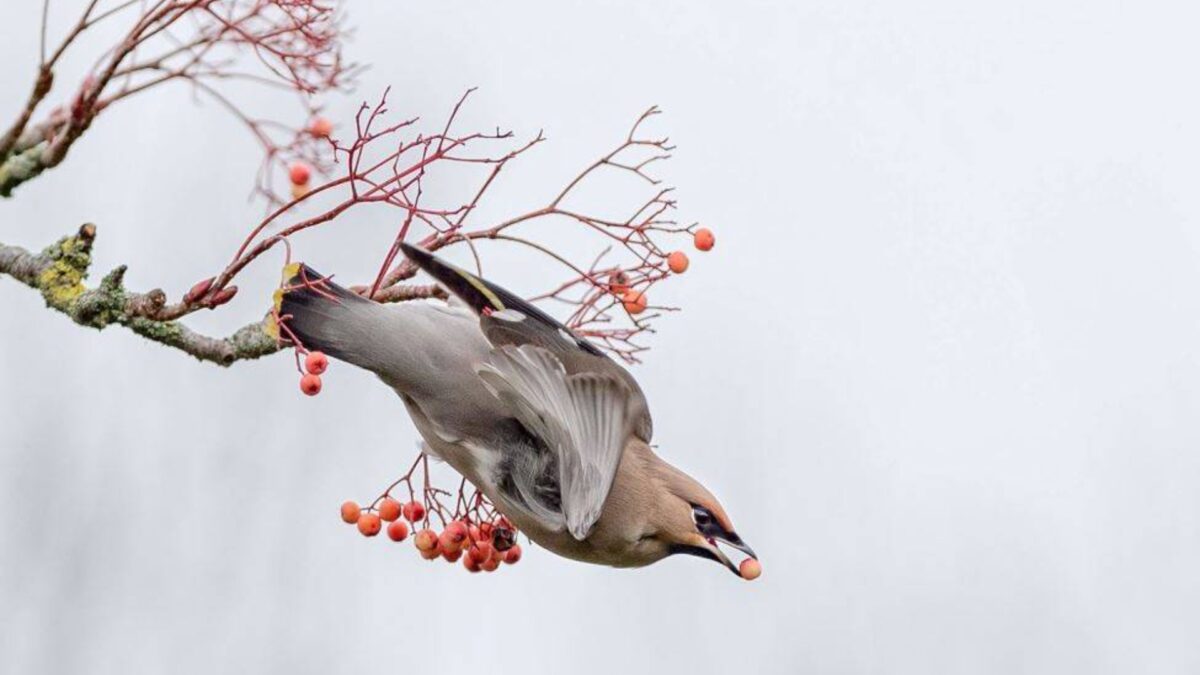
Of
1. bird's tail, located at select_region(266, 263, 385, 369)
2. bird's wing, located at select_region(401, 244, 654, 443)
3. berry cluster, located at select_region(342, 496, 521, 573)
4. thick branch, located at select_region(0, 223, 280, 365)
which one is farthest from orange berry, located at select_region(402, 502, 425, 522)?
thick branch, located at select_region(0, 223, 280, 365)

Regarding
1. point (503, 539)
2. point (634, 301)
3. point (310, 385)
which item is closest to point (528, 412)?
point (634, 301)

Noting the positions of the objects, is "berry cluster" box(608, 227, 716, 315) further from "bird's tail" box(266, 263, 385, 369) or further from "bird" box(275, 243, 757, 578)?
"bird's tail" box(266, 263, 385, 369)

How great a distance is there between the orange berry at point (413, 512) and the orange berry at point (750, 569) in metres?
0.73

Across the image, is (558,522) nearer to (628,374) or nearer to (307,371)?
(628,374)

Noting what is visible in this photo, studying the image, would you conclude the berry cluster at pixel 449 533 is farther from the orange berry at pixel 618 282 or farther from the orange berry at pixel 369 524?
the orange berry at pixel 618 282

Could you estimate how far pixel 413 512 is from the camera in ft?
11.5

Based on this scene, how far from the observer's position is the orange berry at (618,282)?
327cm

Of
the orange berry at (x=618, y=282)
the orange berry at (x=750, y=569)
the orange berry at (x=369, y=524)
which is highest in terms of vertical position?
the orange berry at (x=618, y=282)

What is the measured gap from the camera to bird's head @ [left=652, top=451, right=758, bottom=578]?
3.39 meters

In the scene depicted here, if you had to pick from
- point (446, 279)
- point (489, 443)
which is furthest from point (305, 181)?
point (489, 443)

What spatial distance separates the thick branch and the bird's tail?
400 millimetres

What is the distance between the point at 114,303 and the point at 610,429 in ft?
3.28

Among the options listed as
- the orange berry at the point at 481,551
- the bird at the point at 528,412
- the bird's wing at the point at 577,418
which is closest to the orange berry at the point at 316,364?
the bird at the point at 528,412

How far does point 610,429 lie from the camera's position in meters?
3.16
